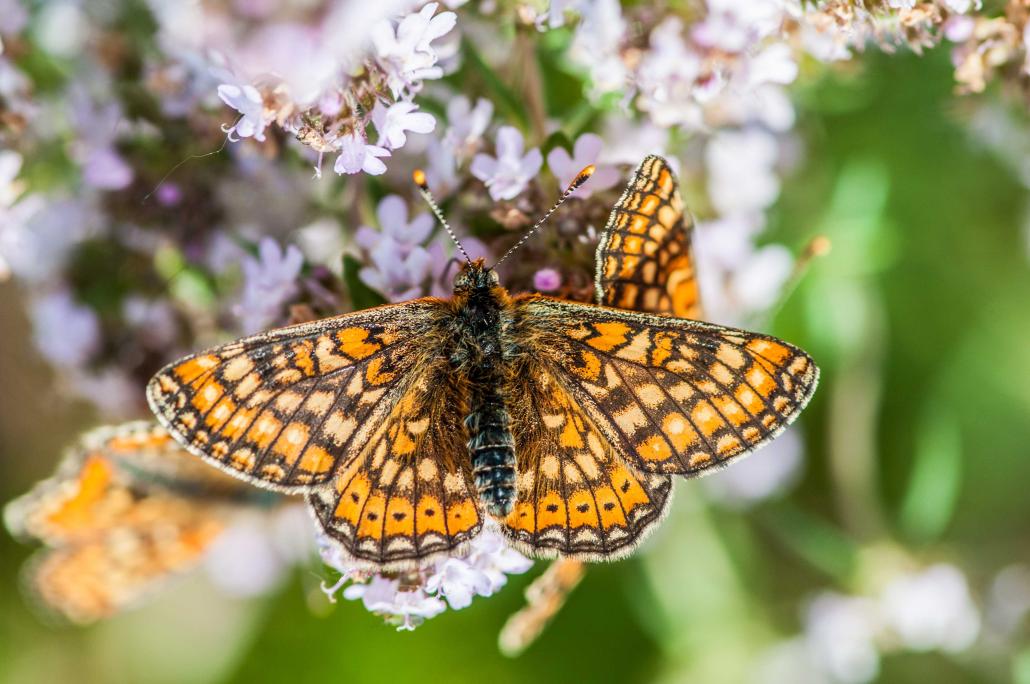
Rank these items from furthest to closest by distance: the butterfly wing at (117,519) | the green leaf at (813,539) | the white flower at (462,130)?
the green leaf at (813,539)
the butterfly wing at (117,519)
the white flower at (462,130)

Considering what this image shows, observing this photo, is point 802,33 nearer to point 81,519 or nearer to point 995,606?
point 995,606

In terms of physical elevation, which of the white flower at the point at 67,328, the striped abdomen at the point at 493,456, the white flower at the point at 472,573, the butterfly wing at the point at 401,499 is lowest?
the white flower at the point at 67,328

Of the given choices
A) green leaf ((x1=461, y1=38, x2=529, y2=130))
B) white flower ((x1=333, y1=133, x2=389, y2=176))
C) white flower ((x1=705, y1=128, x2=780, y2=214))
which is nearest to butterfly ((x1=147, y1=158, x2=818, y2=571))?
white flower ((x1=333, y1=133, x2=389, y2=176))

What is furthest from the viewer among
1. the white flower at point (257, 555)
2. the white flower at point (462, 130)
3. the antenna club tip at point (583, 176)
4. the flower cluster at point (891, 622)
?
the white flower at point (257, 555)

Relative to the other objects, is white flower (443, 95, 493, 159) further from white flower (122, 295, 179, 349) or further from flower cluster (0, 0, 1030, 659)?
white flower (122, 295, 179, 349)

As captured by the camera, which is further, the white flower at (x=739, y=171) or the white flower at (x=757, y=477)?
the white flower at (x=757, y=477)

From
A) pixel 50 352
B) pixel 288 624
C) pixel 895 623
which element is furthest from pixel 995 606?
pixel 50 352

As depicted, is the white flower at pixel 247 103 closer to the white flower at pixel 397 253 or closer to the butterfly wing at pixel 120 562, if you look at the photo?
the white flower at pixel 397 253

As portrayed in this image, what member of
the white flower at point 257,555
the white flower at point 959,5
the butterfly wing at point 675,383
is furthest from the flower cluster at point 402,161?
the white flower at point 257,555
